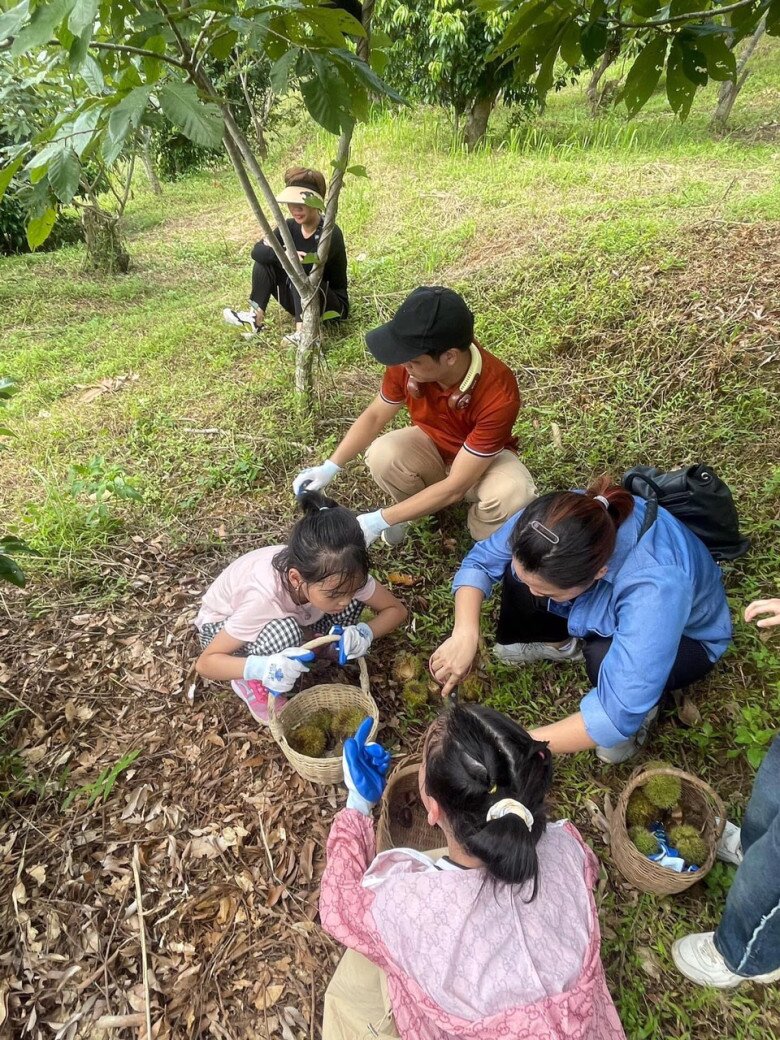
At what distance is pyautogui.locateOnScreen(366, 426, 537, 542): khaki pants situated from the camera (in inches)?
106

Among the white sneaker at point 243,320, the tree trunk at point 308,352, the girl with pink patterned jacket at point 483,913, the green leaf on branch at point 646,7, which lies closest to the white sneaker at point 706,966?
the girl with pink patterned jacket at point 483,913

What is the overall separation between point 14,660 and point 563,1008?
2.36 metres

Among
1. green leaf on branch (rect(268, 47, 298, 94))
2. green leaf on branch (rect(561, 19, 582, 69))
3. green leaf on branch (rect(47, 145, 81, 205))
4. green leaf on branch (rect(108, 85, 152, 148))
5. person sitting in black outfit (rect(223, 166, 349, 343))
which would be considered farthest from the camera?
person sitting in black outfit (rect(223, 166, 349, 343))

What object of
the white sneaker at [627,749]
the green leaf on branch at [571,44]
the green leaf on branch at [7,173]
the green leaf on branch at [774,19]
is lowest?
the white sneaker at [627,749]

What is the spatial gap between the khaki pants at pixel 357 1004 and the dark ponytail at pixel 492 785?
1.86 feet

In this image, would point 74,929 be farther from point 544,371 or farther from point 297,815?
point 544,371

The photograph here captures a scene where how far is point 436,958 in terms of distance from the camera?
1.26 m

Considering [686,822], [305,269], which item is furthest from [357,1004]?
[305,269]

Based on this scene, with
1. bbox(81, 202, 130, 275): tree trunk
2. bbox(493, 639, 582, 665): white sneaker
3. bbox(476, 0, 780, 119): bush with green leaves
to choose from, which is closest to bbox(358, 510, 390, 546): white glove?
bbox(493, 639, 582, 665): white sneaker

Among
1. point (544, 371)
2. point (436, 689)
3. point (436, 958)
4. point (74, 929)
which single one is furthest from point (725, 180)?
point (74, 929)

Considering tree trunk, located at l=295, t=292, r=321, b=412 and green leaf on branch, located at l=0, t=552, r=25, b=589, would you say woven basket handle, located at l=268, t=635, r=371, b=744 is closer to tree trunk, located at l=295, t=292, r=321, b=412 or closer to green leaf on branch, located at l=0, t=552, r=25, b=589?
Result: green leaf on branch, located at l=0, t=552, r=25, b=589

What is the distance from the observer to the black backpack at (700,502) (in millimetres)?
2078

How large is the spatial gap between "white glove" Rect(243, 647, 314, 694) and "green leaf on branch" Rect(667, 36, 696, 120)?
79.0 inches

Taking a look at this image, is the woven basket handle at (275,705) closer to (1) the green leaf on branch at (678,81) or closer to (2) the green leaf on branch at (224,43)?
(2) the green leaf on branch at (224,43)
